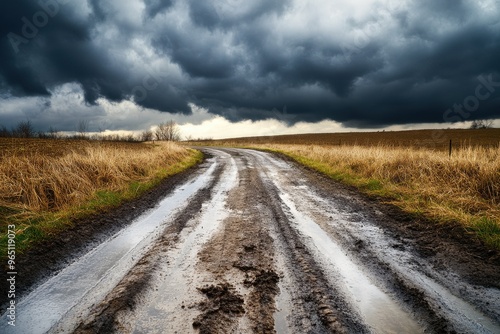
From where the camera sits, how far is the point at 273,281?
3.17 m

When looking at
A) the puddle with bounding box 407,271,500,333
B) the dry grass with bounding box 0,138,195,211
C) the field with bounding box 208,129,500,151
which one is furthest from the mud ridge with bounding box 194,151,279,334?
the field with bounding box 208,129,500,151

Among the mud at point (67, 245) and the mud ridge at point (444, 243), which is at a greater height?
the mud at point (67, 245)

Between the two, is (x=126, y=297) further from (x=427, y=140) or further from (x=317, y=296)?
(x=427, y=140)

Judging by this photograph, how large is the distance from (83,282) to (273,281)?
7.41 feet

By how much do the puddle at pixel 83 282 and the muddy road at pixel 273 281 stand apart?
0.01 m

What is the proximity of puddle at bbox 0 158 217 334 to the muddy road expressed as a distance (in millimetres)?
14

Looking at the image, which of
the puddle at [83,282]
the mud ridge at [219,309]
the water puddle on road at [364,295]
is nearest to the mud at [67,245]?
the puddle at [83,282]

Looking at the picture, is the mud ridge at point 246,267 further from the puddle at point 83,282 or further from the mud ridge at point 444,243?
the mud ridge at point 444,243

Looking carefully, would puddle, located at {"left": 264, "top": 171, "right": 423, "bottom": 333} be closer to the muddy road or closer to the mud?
the muddy road

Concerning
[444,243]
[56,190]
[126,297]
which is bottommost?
[444,243]

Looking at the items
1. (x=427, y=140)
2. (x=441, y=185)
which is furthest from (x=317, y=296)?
(x=427, y=140)

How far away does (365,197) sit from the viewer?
25.5ft

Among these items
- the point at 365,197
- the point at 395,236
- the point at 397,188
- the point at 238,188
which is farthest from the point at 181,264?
the point at 397,188

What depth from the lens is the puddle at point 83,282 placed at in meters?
2.54
